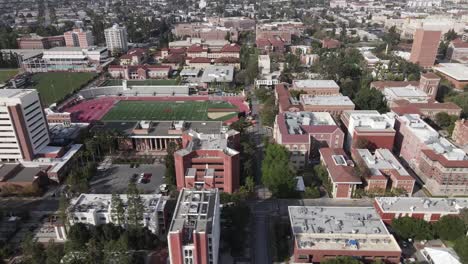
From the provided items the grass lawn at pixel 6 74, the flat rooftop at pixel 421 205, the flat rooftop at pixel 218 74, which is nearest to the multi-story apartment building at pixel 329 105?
the flat rooftop at pixel 421 205

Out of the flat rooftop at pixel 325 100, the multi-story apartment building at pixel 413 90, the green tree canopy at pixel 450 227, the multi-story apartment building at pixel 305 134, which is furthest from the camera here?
the multi-story apartment building at pixel 413 90

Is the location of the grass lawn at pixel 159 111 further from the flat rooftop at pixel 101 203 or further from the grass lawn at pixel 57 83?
the flat rooftop at pixel 101 203

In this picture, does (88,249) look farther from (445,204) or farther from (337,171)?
(445,204)

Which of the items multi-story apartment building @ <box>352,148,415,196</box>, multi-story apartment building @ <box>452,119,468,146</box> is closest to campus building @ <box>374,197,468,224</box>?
multi-story apartment building @ <box>352,148,415,196</box>

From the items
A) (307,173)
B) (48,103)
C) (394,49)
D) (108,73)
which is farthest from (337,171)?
(394,49)

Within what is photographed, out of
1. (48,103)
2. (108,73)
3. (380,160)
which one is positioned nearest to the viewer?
(380,160)

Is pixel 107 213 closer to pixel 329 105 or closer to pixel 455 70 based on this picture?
pixel 329 105
